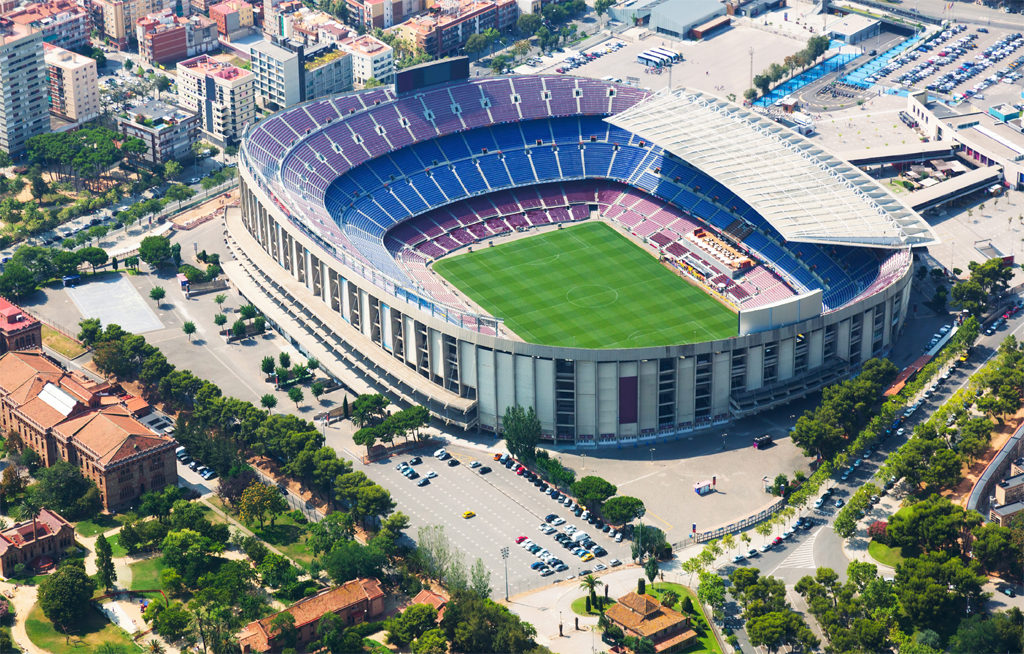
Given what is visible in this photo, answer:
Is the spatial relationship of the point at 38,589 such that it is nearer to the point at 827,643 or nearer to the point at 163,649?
the point at 163,649

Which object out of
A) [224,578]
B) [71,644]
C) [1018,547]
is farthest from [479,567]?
[1018,547]

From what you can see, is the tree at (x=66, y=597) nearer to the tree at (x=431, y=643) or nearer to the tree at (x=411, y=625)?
the tree at (x=411, y=625)

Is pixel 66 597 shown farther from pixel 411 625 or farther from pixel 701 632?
pixel 701 632

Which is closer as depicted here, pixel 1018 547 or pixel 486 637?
pixel 486 637

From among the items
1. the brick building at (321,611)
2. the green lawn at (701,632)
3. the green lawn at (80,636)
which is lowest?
the green lawn at (80,636)

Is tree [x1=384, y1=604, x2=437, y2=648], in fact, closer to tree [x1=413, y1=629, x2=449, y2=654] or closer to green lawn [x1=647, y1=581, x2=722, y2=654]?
tree [x1=413, y1=629, x2=449, y2=654]

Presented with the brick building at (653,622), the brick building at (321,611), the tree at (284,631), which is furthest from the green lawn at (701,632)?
the tree at (284,631)

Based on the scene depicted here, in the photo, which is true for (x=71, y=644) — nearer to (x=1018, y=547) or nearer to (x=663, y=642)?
(x=663, y=642)
